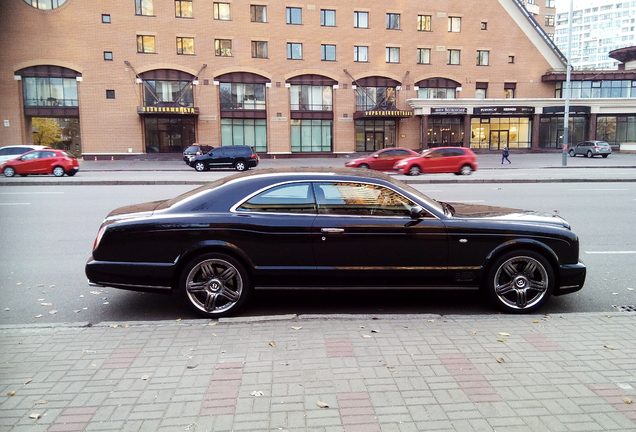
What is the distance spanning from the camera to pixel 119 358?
13.4ft

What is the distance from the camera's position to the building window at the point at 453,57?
159 ft

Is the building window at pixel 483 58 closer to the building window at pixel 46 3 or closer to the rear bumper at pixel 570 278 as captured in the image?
the building window at pixel 46 3

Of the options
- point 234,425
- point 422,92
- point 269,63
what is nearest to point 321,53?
point 269,63

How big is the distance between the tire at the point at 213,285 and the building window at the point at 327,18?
44.3 meters

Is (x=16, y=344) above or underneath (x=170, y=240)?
underneath

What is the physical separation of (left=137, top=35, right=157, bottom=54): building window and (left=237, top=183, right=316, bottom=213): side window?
41.6 m

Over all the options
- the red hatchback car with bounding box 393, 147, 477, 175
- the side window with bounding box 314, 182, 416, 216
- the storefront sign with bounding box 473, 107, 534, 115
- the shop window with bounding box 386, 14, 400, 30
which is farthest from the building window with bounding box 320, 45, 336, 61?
the side window with bounding box 314, 182, 416, 216

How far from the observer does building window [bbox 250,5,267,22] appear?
145 feet

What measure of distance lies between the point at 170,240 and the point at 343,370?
2.47 m

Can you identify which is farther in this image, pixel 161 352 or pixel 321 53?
pixel 321 53

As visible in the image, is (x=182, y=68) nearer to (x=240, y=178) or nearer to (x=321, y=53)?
(x=321, y=53)

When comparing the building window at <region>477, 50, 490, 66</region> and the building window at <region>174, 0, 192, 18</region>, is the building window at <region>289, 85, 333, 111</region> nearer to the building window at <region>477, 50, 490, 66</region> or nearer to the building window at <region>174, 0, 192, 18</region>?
the building window at <region>174, 0, 192, 18</region>

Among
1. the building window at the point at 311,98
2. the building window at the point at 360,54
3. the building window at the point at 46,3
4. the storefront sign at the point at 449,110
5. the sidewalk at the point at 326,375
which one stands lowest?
the sidewalk at the point at 326,375

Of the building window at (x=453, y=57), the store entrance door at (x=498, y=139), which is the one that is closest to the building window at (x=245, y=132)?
the building window at (x=453, y=57)
